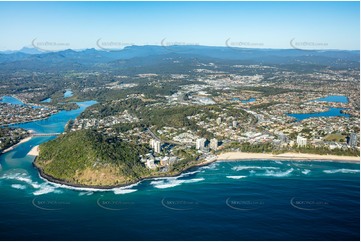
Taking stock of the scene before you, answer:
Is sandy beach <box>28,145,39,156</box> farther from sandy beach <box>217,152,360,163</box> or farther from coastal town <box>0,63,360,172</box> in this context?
sandy beach <box>217,152,360,163</box>

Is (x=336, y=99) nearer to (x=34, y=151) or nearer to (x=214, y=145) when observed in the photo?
(x=214, y=145)

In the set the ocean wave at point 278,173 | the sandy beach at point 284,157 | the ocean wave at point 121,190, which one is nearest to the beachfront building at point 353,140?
the sandy beach at point 284,157

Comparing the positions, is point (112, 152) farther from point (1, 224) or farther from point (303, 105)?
point (303, 105)

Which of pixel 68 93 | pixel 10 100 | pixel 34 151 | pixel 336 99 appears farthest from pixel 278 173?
pixel 68 93

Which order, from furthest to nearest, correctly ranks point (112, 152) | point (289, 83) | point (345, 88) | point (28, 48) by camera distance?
point (28, 48) < point (289, 83) < point (345, 88) < point (112, 152)

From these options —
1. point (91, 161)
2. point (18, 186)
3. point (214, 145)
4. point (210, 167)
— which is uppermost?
point (91, 161)

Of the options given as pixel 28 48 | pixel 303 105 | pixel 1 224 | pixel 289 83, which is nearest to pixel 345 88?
pixel 289 83

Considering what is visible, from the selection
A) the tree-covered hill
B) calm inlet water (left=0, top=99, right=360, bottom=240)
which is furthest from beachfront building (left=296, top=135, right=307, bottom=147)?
the tree-covered hill
